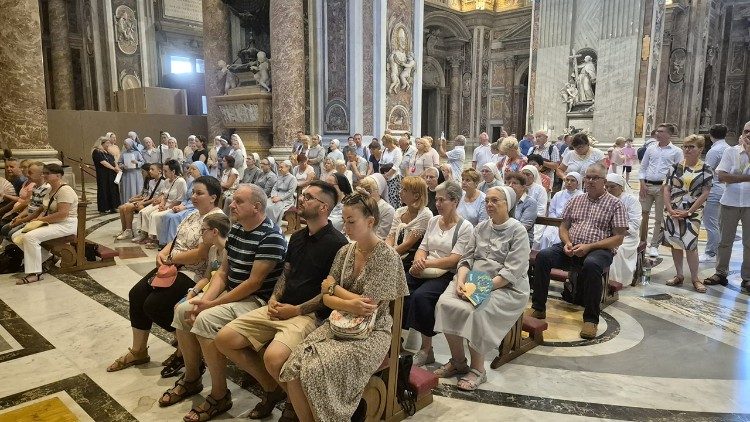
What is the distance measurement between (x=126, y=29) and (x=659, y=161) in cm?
1765

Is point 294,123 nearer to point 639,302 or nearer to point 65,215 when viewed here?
point 65,215

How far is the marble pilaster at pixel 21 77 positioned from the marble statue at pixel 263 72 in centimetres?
492

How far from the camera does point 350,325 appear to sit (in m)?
2.62

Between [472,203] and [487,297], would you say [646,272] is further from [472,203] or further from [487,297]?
[487,297]

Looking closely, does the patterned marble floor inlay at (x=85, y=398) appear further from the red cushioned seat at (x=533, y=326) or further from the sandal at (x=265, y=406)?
the red cushioned seat at (x=533, y=326)

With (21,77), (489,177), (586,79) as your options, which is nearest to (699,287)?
(489,177)

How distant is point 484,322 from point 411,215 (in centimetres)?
128

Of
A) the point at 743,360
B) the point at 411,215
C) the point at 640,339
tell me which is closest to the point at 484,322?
A: the point at 411,215

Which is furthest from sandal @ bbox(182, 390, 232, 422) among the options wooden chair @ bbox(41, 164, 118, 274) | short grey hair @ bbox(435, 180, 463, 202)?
wooden chair @ bbox(41, 164, 118, 274)

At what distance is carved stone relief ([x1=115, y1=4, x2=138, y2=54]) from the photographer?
1759 centimetres

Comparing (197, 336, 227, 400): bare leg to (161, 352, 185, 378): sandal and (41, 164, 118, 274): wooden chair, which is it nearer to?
(161, 352, 185, 378): sandal

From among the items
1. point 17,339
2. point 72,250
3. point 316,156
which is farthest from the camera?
point 316,156

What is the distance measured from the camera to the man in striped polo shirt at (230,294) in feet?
9.89

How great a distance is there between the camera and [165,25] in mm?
19531
